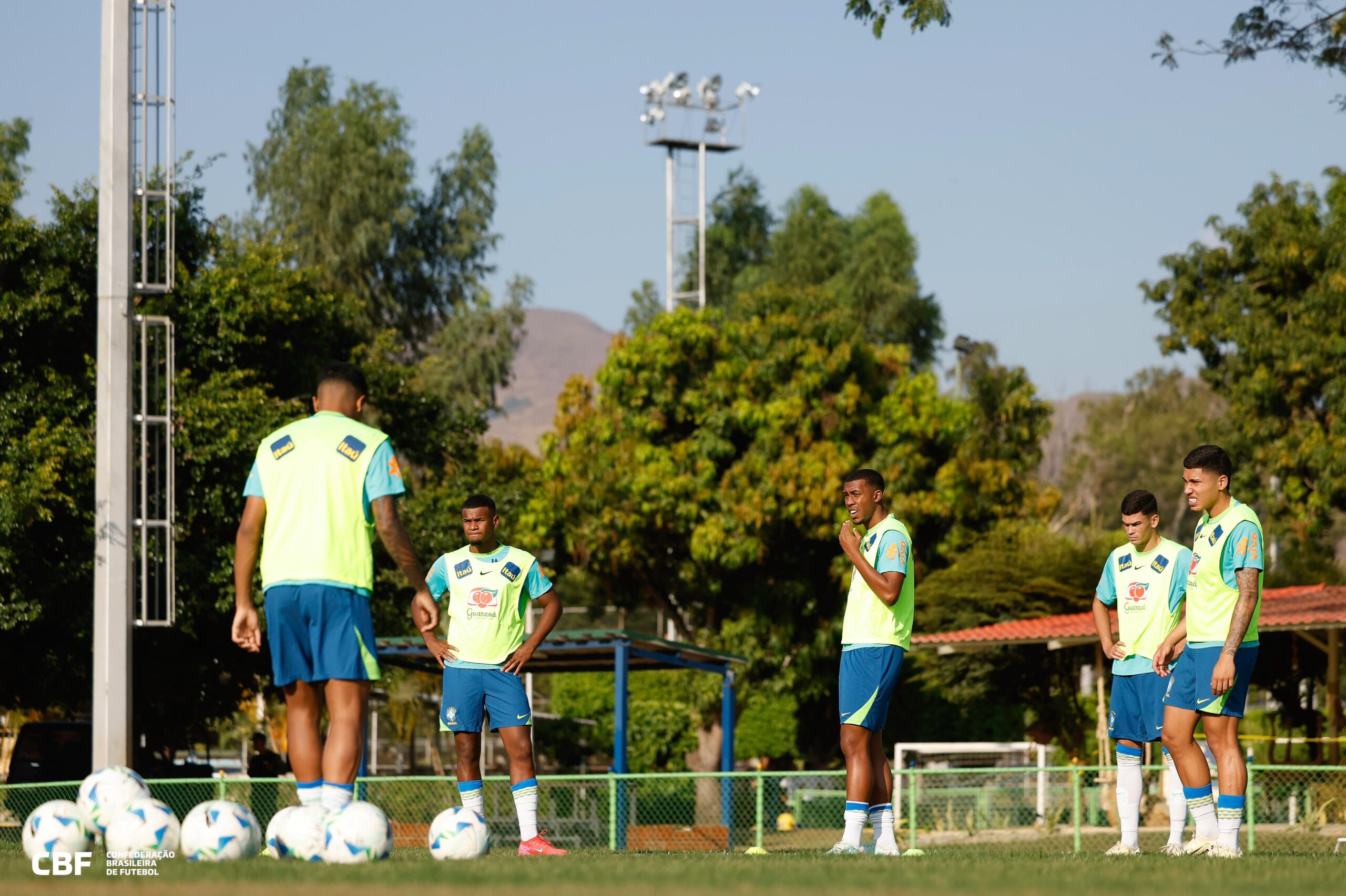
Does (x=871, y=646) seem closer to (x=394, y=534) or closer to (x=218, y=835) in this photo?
(x=394, y=534)

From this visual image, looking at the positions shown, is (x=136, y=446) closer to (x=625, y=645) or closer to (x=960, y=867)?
(x=625, y=645)

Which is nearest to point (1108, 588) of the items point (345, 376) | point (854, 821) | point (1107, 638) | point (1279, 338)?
point (1107, 638)

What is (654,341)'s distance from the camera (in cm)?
3609

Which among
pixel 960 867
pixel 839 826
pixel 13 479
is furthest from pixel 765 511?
pixel 960 867

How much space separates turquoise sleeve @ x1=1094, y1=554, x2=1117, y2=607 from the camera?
394 inches

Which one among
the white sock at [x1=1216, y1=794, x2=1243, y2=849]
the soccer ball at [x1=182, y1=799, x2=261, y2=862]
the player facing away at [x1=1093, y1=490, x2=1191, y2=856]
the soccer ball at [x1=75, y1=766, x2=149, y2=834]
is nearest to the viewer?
the soccer ball at [x1=182, y1=799, x2=261, y2=862]

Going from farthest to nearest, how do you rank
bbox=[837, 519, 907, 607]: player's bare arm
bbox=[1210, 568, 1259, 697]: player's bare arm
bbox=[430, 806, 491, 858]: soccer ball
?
bbox=[837, 519, 907, 607]: player's bare arm, bbox=[1210, 568, 1259, 697]: player's bare arm, bbox=[430, 806, 491, 858]: soccer ball

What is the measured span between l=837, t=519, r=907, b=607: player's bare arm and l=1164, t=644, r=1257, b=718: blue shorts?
1595 mm

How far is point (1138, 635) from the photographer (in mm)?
9672

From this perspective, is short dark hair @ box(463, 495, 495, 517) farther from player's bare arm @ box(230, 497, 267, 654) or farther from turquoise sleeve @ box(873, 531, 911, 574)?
player's bare arm @ box(230, 497, 267, 654)

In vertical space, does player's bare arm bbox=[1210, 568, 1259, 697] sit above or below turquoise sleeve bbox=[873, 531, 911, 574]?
below

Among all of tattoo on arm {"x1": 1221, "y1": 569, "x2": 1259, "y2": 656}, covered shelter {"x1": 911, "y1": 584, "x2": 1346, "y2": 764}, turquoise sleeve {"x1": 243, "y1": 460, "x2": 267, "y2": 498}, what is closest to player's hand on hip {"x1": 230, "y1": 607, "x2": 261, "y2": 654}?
turquoise sleeve {"x1": 243, "y1": 460, "x2": 267, "y2": 498}

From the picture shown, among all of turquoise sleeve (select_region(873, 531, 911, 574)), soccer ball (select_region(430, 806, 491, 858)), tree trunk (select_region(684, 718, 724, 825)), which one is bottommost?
tree trunk (select_region(684, 718, 724, 825))

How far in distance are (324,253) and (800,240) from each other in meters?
21.6
